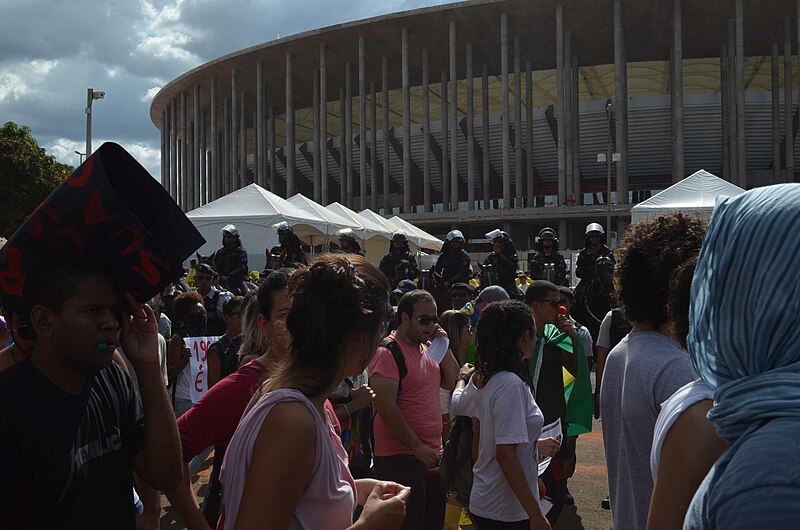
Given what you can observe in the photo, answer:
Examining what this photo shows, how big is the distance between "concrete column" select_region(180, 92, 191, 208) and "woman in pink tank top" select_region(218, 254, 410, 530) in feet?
180

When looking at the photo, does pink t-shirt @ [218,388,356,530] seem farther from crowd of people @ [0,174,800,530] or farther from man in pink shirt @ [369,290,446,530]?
man in pink shirt @ [369,290,446,530]

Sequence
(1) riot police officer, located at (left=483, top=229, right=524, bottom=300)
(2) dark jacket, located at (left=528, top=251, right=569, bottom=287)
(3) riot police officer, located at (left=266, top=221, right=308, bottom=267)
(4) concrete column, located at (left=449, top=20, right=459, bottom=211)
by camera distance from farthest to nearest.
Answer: (4) concrete column, located at (left=449, top=20, right=459, bottom=211) → (3) riot police officer, located at (left=266, top=221, right=308, bottom=267) → (2) dark jacket, located at (left=528, top=251, right=569, bottom=287) → (1) riot police officer, located at (left=483, top=229, right=524, bottom=300)

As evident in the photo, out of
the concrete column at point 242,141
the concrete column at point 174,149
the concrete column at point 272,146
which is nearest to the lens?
the concrete column at point 242,141

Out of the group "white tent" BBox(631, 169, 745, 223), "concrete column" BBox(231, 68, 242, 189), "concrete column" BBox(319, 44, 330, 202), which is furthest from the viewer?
"concrete column" BBox(231, 68, 242, 189)

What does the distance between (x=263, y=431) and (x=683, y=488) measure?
40.8 inches

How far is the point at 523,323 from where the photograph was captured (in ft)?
11.2

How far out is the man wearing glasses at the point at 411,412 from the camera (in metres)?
3.82

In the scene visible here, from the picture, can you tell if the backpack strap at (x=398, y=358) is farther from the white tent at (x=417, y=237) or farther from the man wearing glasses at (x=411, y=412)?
the white tent at (x=417, y=237)

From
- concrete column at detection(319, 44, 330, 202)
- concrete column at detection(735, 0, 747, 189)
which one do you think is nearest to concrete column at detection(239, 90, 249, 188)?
concrete column at detection(319, 44, 330, 202)

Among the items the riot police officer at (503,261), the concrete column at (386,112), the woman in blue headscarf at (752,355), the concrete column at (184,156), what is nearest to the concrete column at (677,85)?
the concrete column at (386,112)

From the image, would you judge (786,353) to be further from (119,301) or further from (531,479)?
(531,479)

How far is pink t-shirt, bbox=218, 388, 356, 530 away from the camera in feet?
6.04

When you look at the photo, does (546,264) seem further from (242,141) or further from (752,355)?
(242,141)

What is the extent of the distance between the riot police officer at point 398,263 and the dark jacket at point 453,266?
1.00 meters
